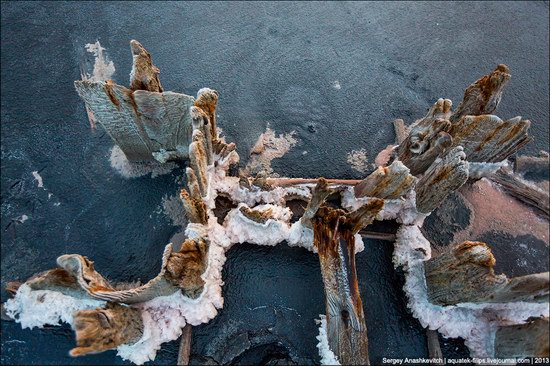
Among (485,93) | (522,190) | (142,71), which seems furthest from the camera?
(522,190)

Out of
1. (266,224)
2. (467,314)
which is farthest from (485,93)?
(266,224)

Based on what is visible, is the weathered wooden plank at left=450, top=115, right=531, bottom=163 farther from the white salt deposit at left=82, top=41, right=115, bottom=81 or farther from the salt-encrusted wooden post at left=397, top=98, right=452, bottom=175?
the white salt deposit at left=82, top=41, right=115, bottom=81

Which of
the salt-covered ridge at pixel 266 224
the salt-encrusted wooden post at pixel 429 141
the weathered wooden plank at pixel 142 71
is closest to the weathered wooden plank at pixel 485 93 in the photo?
the salt-covered ridge at pixel 266 224

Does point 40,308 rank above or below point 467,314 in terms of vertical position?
above

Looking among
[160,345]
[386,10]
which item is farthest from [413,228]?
[386,10]

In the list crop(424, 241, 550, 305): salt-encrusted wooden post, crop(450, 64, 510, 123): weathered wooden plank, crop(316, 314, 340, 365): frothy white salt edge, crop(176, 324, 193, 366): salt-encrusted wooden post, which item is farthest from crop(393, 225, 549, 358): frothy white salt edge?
crop(176, 324, 193, 366): salt-encrusted wooden post

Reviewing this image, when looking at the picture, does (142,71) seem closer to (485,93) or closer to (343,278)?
(343,278)

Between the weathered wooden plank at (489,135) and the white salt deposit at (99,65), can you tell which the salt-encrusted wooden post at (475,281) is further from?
the white salt deposit at (99,65)

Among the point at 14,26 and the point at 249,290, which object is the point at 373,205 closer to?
the point at 249,290
